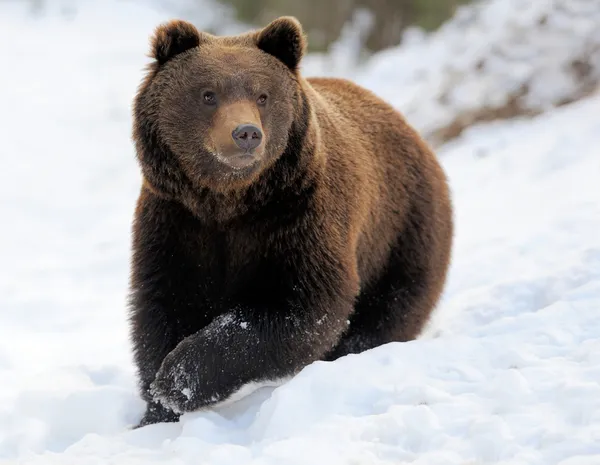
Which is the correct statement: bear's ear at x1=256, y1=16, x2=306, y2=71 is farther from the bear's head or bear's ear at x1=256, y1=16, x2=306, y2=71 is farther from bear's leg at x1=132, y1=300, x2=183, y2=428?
bear's leg at x1=132, y1=300, x2=183, y2=428

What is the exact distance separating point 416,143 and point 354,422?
2767 mm

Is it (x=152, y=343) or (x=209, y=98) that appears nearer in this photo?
(x=209, y=98)

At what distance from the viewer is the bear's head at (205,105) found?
14.9ft

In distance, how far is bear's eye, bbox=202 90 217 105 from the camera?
4555 millimetres

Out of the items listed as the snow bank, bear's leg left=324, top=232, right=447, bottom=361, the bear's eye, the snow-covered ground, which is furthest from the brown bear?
the snow bank

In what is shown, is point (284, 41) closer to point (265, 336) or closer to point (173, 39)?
point (173, 39)

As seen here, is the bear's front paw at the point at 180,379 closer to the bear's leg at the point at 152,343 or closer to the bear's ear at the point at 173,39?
the bear's leg at the point at 152,343

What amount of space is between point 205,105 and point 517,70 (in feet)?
25.9

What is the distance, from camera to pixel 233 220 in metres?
4.75

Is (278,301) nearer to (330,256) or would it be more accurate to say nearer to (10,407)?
(330,256)

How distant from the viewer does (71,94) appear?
1705 cm

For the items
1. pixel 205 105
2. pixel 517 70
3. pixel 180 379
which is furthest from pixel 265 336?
pixel 517 70

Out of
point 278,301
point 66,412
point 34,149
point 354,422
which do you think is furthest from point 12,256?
point 354,422

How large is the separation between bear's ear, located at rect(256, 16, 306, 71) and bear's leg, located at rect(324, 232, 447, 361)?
1.63 meters
